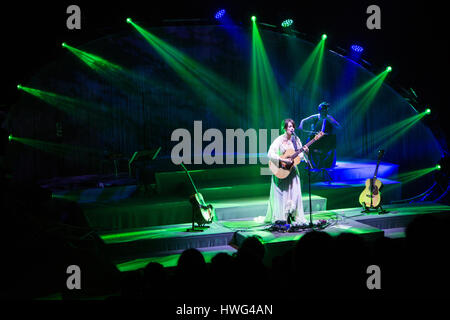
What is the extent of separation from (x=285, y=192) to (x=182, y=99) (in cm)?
659

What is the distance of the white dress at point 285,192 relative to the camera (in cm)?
664

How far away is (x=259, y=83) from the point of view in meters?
13.1

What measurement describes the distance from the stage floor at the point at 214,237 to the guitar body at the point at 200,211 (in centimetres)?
16

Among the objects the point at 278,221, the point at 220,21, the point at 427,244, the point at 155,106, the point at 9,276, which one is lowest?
the point at 9,276

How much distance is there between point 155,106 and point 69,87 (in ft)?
7.52

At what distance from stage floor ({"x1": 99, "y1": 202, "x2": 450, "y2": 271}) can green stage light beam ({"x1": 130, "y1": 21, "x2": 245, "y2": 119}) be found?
20.0 ft

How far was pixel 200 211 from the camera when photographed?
6660 mm

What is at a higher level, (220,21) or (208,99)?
(220,21)

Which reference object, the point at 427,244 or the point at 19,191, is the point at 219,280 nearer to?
the point at 427,244

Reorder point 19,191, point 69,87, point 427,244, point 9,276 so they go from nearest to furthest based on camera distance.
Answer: point 427,244 < point 9,276 < point 19,191 < point 69,87

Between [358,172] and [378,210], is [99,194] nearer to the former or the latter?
[378,210]

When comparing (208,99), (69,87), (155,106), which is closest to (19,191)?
(69,87)

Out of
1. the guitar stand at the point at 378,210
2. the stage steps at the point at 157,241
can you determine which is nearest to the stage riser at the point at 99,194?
the stage steps at the point at 157,241

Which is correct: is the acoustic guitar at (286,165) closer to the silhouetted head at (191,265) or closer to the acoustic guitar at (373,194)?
the acoustic guitar at (373,194)
